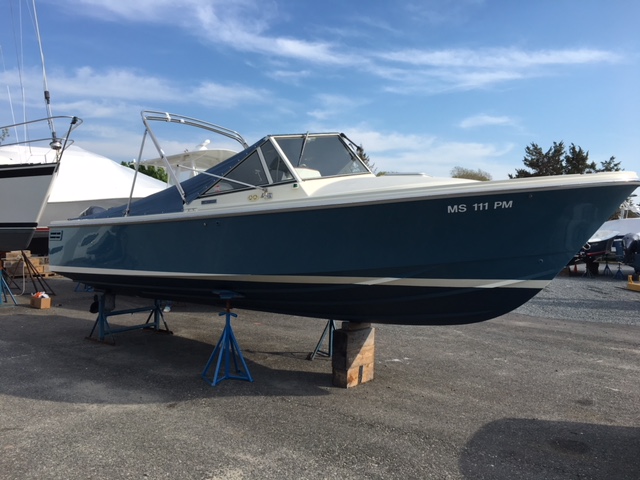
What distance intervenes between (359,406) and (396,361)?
1457 mm

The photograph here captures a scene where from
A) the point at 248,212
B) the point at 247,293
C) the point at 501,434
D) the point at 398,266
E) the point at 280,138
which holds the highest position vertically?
the point at 280,138

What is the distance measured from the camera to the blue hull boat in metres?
3.44

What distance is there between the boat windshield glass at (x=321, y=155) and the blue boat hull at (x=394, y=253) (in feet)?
2.68

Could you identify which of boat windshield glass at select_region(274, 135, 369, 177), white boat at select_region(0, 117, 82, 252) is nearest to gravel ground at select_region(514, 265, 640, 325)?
boat windshield glass at select_region(274, 135, 369, 177)

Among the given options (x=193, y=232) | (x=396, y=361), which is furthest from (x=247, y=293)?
(x=396, y=361)

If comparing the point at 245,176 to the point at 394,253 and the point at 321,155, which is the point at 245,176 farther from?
the point at 394,253

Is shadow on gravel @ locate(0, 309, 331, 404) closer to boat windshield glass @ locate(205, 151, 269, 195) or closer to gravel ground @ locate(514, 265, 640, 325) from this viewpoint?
boat windshield glass @ locate(205, 151, 269, 195)

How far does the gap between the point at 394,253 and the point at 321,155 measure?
1524mm

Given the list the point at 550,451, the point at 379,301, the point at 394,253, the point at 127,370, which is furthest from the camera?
the point at 127,370

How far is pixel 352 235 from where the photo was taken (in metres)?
3.76

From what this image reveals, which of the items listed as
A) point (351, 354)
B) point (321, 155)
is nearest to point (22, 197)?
point (321, 155)

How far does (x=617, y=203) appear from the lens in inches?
134

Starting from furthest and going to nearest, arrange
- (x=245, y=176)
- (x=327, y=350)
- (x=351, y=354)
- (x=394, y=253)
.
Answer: (x=327, y=350), (x=245, y=176), (x=351, y=354), (x=394, y=253)

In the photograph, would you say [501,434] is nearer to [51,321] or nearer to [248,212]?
[248,212]
